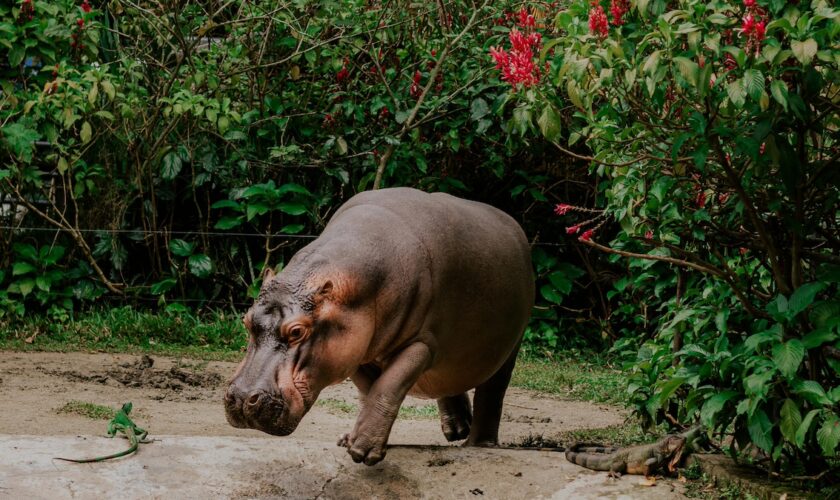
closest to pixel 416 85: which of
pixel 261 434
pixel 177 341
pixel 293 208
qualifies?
pixel 293 208

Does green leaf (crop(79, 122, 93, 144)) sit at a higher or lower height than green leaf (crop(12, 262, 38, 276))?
higher

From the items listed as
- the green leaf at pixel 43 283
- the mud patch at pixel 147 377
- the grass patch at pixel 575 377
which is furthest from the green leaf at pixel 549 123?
the green leaf at pixel 43 283

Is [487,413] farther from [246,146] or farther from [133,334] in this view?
[246,146]

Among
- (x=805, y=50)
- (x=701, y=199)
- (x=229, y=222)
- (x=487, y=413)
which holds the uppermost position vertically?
(x=805, y=50)

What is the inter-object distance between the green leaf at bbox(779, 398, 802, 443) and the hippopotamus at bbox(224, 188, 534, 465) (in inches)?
60.4

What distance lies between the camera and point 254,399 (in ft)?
12.8

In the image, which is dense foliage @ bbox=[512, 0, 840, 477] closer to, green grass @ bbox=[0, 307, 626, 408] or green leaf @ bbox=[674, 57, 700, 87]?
green leaf @ bbox=[674, 57, 700, 87]

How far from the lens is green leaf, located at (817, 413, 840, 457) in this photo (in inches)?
140

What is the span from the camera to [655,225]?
4832mm

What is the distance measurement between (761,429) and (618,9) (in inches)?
66.6

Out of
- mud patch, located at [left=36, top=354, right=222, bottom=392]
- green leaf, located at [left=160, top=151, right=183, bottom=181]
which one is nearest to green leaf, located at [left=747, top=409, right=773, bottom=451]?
mud patch, located at [left=36, top=354, right=222, bottom=392]

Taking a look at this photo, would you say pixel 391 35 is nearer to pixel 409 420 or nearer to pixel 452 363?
pixel 409 420

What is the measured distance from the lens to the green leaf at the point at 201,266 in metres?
9.48

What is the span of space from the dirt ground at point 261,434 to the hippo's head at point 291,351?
0.37 metres
